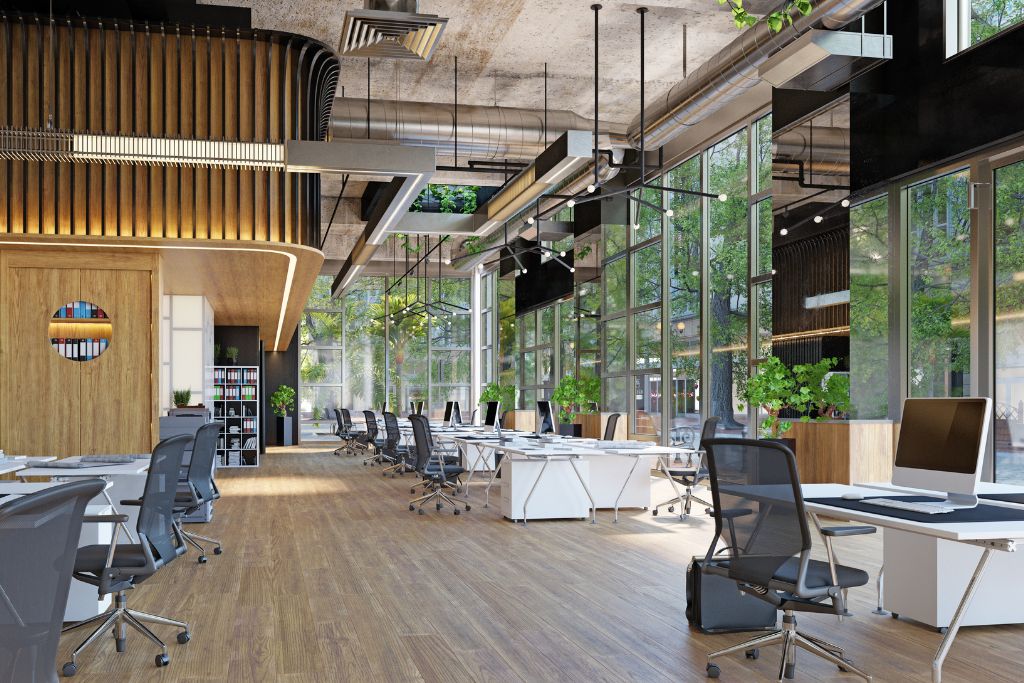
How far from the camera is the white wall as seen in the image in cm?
1316

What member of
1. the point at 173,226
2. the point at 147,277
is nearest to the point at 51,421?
the point at 147,277

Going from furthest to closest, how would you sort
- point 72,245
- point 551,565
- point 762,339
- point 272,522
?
point 762,339, point 272,522, point 72,245, point 551,565

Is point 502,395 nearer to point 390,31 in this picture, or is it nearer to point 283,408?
point 283,408

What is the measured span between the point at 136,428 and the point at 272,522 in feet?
5.33

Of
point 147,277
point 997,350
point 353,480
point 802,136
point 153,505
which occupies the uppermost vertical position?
point 802,136

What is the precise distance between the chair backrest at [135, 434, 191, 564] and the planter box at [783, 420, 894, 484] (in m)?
6.01

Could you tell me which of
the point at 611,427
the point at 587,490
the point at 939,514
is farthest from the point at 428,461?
the point at 939,514

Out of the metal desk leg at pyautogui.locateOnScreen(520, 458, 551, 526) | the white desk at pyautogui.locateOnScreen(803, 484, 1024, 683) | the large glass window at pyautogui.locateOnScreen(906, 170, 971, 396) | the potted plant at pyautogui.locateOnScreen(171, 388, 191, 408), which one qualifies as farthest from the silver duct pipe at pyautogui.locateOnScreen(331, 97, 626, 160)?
the white desk at pyautogui.locateOnScreen(803, 484, 1024, 683)

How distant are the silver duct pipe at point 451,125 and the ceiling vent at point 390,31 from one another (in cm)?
351

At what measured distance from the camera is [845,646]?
15.5ft

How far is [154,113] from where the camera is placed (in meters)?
8.80

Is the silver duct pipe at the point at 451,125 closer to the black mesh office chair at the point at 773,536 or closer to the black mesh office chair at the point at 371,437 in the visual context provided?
the black mesh office chair at the point at 371,437

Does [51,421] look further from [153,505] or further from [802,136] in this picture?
[802,136]

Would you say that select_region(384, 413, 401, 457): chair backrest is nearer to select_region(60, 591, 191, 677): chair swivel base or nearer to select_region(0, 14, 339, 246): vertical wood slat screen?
select_region(0, 14, 339, 246): vertical wood slat screen
